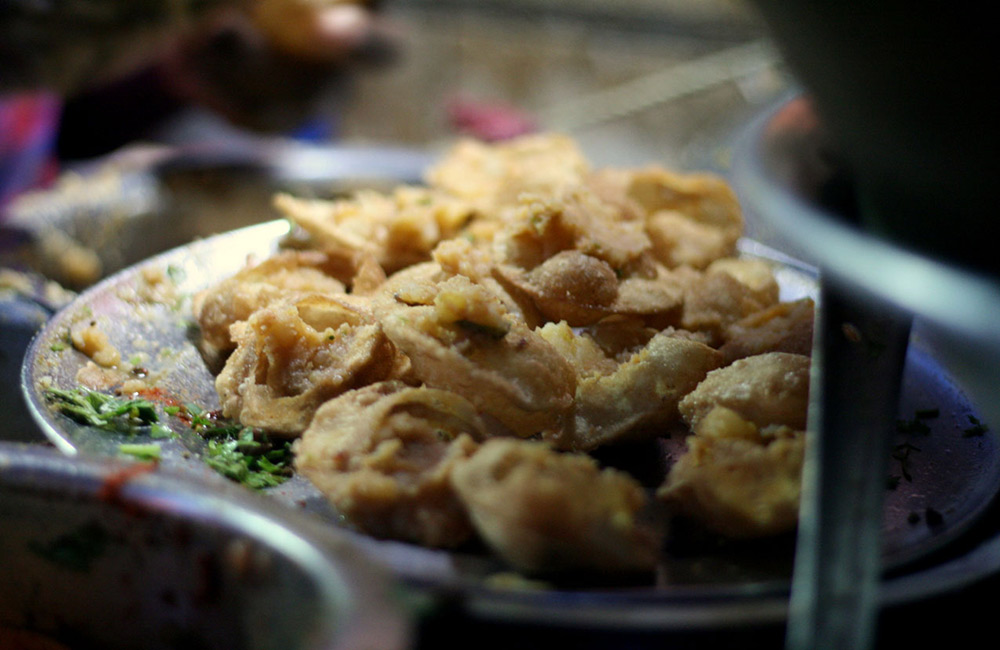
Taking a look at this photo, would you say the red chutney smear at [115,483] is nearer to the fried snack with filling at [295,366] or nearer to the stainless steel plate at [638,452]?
the stainless steel plate at [638,452]

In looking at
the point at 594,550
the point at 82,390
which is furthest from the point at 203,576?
the point at 82,390

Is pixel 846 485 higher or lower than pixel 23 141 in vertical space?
higher

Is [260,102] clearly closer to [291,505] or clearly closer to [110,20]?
[110,20]

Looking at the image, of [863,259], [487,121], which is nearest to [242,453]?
[863,259]

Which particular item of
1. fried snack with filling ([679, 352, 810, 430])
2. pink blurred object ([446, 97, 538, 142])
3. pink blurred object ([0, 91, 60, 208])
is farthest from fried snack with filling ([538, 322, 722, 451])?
pink blurred object ([446, 97, 538, 142])

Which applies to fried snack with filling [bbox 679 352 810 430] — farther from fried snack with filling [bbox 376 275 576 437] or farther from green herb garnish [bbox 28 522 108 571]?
green herb garnish [bbox 28 522 108 571]

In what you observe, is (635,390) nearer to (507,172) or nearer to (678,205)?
(678,205)
